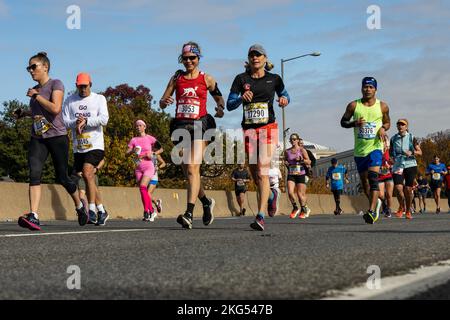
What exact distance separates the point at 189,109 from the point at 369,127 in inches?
139

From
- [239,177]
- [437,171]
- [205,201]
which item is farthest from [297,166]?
[437,171]

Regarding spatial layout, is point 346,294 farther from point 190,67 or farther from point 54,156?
point 54,156

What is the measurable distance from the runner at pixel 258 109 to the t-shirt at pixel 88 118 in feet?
7.06

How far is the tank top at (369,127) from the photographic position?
1137cm

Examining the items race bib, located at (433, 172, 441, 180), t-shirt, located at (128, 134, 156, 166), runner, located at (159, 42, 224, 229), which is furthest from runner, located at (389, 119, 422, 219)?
race bib, located at (433, 172, 441, 180)

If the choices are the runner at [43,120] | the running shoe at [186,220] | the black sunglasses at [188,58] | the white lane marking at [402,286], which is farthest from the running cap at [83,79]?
the white lane marking at [402,286]

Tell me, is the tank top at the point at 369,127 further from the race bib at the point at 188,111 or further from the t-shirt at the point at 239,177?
the t-shirt at the point at 239,177

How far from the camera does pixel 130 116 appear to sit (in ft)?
212

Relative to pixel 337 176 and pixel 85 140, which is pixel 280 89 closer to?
pixel 85 140

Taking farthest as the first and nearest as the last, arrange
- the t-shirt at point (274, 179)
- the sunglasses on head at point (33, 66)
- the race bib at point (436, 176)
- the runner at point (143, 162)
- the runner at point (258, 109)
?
the race bib at point (436, 176) < the t-shirt at point (274, 179) < the runner at point (143, 162) < the sunglasses on head at point (33, 66) < the runner at point (258, 109)

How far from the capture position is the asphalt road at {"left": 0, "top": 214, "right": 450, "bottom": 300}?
127 inches

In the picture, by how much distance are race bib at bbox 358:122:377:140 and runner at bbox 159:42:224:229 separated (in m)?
3.07

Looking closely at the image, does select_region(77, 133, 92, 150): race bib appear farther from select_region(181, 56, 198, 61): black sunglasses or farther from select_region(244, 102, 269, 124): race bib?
select_region(244, 102, 269, 124): race bib
